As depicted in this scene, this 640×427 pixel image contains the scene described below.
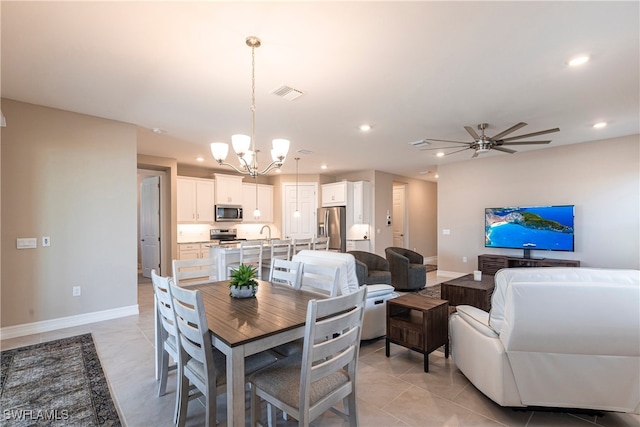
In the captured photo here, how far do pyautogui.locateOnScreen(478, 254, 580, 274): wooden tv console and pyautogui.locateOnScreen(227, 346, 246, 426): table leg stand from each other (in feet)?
18.2

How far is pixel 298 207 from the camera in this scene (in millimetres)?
8219

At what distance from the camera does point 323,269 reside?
8.16ft

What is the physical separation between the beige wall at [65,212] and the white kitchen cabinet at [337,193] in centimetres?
483

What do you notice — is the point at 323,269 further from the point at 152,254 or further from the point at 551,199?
the point at 152,254

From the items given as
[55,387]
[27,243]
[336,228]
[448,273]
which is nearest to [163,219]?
[27,243]

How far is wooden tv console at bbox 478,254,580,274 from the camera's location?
196 inches

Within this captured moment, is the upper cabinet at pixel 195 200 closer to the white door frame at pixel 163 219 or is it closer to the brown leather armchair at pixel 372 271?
the white door frame at pixel 163 219

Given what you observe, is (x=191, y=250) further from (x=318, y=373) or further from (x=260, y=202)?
(x=318, y=373)

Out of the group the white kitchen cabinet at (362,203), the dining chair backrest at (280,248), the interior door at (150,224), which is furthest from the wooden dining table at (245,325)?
the white kitchen cabinet at (362,203)

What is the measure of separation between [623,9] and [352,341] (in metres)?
2.73

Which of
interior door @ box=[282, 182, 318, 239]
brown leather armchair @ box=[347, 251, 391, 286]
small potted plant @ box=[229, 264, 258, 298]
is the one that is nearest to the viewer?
small potted plant @ box=[229, 264, 258, 298]

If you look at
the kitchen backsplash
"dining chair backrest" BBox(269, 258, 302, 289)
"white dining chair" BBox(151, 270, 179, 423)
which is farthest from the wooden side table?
the kitchen backsplash

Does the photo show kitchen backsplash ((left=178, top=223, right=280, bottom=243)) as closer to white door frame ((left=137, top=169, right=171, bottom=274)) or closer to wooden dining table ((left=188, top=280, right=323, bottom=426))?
white door frame ((left=137, top=169, right=171, bottom=274))

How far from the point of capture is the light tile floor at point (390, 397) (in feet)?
6.41
